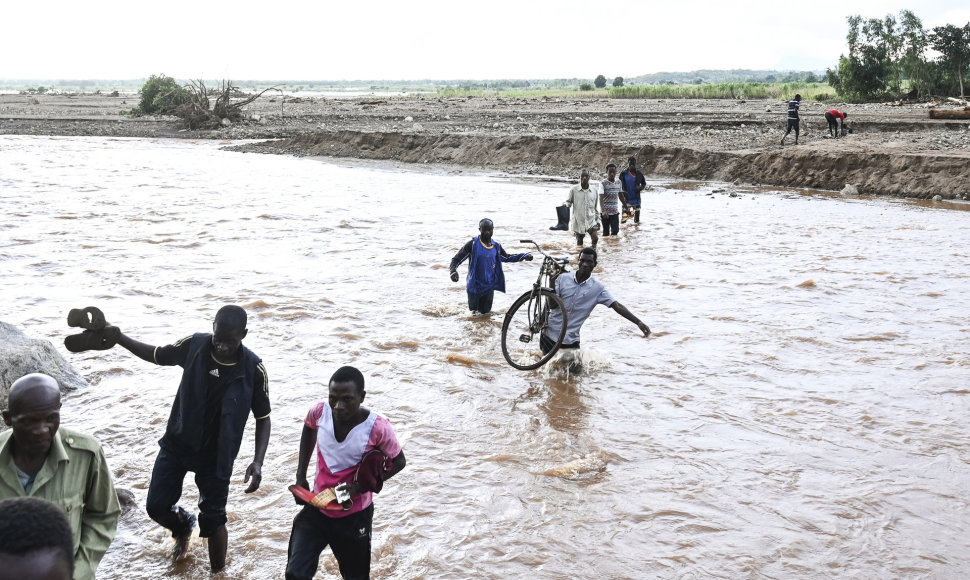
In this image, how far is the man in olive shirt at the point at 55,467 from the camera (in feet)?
9.97

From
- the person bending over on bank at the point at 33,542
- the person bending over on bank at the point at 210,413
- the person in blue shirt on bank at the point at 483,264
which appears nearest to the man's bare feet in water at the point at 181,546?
the person bending over on bank at the point at 210,413

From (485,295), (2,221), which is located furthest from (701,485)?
(2,221)

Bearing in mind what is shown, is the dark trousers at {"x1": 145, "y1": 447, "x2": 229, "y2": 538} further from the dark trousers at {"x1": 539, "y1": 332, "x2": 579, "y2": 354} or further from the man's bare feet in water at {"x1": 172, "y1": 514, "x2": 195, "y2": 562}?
the dark trousers at {"x1": 539, "y1": 332, "x2": 579, "y2": 354}

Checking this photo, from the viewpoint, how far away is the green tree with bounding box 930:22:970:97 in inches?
1661

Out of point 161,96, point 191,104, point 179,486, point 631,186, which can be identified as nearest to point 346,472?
point 179,486

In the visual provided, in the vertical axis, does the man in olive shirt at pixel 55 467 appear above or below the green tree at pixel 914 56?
below

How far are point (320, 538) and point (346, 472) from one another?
13.5 inches

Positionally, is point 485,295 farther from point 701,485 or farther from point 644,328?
point 701,485

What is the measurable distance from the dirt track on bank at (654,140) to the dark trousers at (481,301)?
15666 millimetres

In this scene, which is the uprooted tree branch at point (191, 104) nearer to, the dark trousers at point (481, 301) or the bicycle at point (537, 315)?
the dark trousers at point (481, 301)

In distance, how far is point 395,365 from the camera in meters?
9.23

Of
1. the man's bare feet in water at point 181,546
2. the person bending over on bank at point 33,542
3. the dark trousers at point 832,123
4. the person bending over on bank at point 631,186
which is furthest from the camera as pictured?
the dark trousers at point 832,123

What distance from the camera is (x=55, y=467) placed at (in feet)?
10.2

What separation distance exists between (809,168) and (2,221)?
20.5 meters
